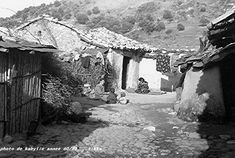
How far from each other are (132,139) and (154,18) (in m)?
38.7

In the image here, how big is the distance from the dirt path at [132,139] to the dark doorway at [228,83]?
119 cm

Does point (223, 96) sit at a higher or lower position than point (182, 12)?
lower

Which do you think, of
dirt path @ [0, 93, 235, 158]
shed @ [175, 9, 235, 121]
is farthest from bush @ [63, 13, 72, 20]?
shed @ [175, 9, 235, 121]

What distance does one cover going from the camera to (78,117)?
9.36m

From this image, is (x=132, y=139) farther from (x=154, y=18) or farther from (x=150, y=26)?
(x=154, y=18)

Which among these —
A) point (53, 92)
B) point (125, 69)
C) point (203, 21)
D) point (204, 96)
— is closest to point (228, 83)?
point (204, 96)

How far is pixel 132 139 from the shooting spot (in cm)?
783

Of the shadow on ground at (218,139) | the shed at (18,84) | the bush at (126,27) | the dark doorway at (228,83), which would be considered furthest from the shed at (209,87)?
the bush at (126,27)

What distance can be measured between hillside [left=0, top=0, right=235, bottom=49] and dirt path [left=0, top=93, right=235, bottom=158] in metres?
17.6

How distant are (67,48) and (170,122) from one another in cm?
957

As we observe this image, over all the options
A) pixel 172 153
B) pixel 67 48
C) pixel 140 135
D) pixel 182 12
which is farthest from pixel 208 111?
pixel 182 12

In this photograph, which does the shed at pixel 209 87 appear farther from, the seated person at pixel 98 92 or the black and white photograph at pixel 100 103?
the seated person at pixel 98 92

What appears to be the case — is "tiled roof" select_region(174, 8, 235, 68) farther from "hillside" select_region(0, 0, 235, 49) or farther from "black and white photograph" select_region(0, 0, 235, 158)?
"hillside" select_region(0, 0, 235, 49)

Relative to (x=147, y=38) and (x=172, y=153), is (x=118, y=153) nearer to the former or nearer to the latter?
(x=172, y=153)
